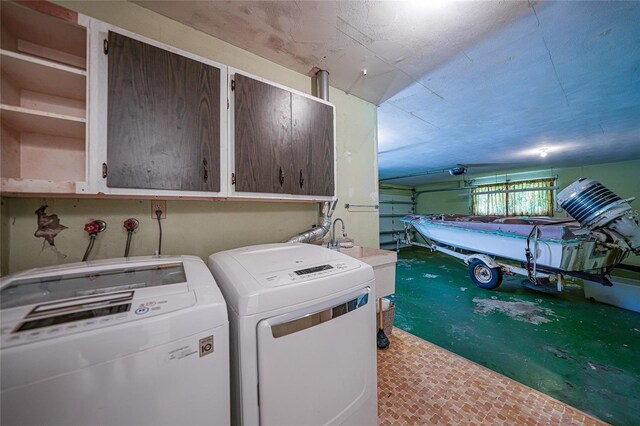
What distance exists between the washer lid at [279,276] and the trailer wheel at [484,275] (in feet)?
13.5

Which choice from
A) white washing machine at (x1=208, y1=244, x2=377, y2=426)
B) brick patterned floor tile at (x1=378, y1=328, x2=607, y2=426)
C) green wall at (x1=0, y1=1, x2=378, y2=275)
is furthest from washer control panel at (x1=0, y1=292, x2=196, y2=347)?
brick patterned floor tile at (x1=378, y1=328, x2=607, y2=426)

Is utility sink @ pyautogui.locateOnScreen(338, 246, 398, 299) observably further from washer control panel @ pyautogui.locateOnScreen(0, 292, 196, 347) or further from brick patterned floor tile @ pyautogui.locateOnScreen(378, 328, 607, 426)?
washer control panel @ pyautogui.locateOnScreen(0, 292, 196, 347)

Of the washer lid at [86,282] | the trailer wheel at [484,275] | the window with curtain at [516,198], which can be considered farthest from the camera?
the window with curtain at [516,198]

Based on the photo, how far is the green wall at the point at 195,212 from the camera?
113cm

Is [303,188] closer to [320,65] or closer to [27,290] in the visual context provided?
[320,65]

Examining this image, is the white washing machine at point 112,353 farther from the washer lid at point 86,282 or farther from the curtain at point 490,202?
the curtain at point 490,202

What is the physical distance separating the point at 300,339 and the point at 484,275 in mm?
4609

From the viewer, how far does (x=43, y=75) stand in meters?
1.04

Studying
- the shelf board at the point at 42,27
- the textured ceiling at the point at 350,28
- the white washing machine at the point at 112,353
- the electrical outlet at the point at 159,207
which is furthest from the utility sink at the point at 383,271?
the shelf board at the point at 42,27

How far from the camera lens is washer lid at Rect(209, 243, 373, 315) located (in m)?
0.86

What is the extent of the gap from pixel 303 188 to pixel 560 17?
1.95 m

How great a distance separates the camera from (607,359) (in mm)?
2258

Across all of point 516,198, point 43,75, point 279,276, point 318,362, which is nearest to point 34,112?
point 43,75

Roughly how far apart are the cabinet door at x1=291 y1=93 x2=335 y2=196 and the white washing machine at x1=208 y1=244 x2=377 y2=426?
71 cm
